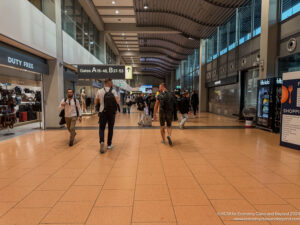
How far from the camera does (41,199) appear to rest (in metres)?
2.80

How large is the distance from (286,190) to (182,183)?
1.50m

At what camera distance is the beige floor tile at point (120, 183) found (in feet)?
10.4

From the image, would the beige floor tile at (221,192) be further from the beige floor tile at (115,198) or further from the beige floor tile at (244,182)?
the beige floor tile at (115,198)

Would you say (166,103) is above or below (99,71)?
below

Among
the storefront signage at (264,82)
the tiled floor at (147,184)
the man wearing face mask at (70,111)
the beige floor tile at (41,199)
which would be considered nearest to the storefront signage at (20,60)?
the man wearing face mask at (70,111)

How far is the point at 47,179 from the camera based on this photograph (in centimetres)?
352

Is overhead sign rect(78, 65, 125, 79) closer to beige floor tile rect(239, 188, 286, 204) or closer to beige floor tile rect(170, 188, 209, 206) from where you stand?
beige floor tile rect(170, 188, 209, 206)

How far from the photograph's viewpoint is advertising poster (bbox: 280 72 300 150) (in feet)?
17.7

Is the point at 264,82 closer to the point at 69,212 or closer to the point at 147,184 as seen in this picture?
the point at 147,184

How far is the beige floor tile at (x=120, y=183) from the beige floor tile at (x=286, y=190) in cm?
210

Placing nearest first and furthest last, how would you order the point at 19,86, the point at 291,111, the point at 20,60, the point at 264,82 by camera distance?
the point at 291,111
the point at 20,60
the point at 264,82
the point at 19,86

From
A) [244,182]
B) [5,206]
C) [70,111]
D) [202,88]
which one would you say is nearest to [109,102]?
[70,111]

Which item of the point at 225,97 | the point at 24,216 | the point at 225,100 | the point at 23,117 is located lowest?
the point at 24,216

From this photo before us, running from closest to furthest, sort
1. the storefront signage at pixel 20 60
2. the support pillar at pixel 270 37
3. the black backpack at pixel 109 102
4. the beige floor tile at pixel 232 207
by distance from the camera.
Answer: the beige floor tile at pixel 232 207 < the black backpack at pixel 109 102 < the storefront signage at pixel 20 60 < the support pillar at pixel 270 37
